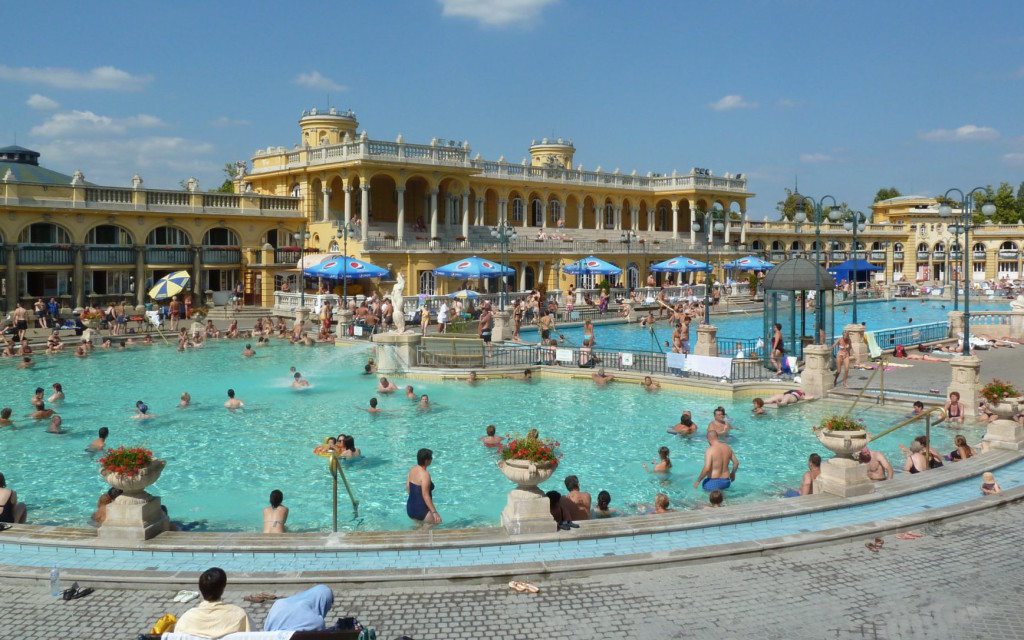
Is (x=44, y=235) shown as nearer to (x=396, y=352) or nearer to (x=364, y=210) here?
(x=364, y=210)

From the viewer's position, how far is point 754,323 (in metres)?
42.9

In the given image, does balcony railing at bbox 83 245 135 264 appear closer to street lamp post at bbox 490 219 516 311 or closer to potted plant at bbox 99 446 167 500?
street lamp post at bbox 490 219 516 311

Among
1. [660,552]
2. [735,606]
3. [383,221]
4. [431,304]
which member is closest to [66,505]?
[660,552]

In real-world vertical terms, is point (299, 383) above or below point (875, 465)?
above

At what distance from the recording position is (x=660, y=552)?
9430mm

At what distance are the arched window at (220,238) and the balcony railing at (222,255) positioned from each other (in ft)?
0.90

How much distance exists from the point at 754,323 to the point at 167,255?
96.4 feet

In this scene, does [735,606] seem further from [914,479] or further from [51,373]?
[51,373]

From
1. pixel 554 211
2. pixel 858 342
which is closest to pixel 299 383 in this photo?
pixel 858 342

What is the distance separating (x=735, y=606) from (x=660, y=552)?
1340mm

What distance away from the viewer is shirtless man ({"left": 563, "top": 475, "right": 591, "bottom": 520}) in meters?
11.1

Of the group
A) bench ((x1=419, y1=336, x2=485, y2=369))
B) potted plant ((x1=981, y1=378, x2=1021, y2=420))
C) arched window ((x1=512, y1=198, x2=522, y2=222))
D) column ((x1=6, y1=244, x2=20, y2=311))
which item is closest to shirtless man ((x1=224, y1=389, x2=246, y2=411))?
bench ((x1=419, y1=336, x2=485, y2=369))

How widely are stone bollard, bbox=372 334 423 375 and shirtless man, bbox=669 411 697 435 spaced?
32.1 ft

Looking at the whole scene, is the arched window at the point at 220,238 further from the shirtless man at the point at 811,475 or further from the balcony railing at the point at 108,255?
the shirtless man at the point at 811,475
